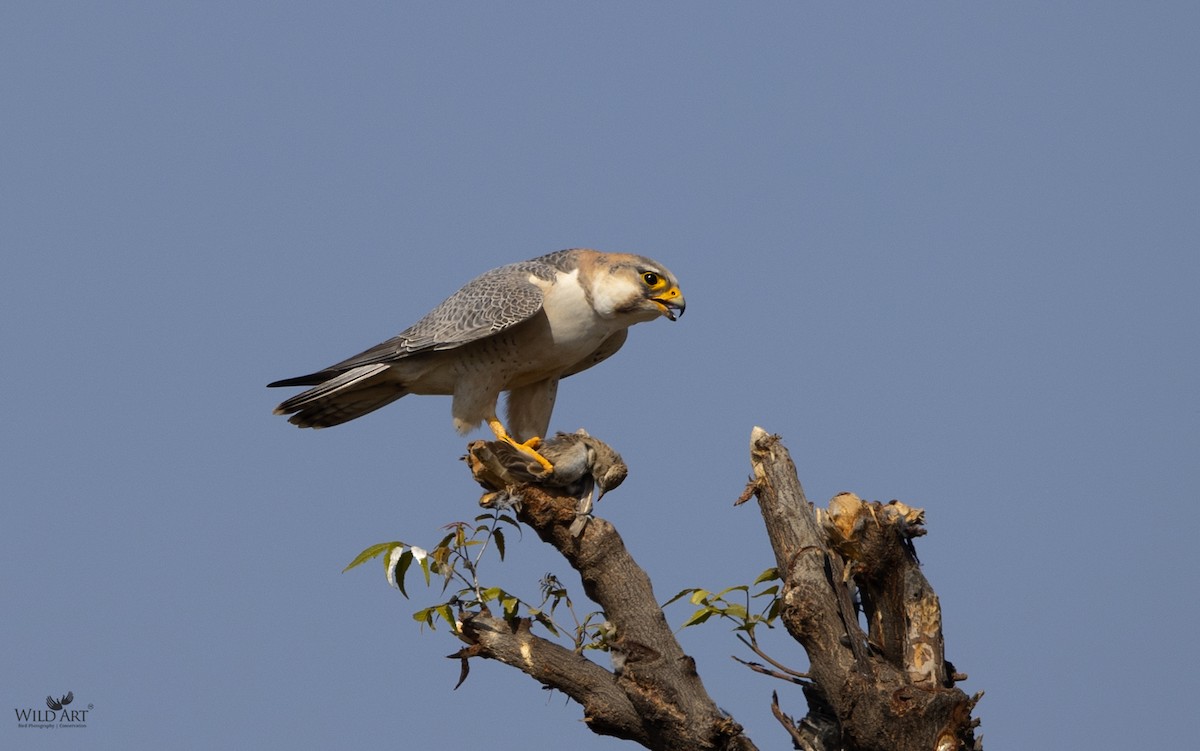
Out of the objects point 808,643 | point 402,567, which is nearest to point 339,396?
point 402,567

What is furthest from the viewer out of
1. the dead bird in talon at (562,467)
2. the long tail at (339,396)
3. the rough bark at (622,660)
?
the long tail at (339,396)

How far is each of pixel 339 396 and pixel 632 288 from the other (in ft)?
5.57

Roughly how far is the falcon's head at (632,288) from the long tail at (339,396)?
1.18 m

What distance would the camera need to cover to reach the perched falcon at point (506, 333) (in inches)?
243

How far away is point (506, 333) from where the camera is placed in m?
6.22

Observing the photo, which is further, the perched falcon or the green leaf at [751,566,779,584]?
the perched falcon

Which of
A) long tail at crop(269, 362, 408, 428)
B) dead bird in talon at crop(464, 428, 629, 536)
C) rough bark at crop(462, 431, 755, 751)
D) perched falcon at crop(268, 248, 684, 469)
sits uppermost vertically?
perched falcon at crop(268, 248, 684, 469)

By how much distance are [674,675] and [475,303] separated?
2.46 metres

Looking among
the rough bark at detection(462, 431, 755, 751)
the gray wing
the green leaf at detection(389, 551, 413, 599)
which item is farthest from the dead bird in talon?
the gray wing

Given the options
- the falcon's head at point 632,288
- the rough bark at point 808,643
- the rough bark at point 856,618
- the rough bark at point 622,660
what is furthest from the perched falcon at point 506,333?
the rough bark at point 856,618

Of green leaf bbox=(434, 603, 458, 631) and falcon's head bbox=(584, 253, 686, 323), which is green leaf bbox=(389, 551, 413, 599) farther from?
falcon's head bbox=(584, 253, 686, 323)

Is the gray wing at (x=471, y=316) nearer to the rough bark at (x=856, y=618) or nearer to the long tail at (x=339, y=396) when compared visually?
the long tail at (x=339, y=396)

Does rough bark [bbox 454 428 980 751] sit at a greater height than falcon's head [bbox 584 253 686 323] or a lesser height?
lesser

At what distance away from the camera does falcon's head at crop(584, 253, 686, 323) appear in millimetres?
6176
